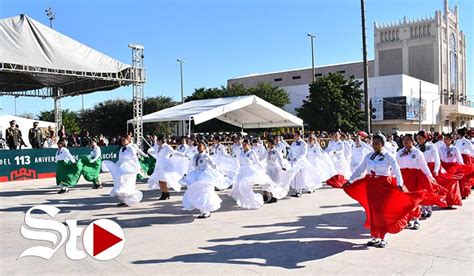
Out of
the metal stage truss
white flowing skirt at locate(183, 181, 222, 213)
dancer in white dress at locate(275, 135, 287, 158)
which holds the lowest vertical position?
white flowing skirt at locate(183, 181, 222, 213)

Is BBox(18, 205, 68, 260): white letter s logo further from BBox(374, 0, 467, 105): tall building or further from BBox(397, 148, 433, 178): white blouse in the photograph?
BBox(374, 0, 467, 105): tall building

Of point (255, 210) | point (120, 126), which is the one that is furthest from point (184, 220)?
point (120, 126)

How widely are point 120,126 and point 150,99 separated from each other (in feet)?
15.9

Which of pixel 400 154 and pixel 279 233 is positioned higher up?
pixel 400 154

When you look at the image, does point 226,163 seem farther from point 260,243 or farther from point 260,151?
point 260,243

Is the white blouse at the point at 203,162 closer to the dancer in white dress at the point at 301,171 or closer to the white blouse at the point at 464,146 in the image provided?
the dancer in white dress at the point at 301,171

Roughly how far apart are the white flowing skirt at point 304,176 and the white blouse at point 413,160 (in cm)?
404

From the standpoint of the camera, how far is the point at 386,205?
620cm

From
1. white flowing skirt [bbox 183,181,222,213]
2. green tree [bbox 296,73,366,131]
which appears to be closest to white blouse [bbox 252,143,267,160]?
white flowing skirt [bbox 183,181,222,213]

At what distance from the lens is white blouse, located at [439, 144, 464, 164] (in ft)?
31.8

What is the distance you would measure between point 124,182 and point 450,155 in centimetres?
740

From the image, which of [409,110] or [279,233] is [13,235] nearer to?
[279,233]

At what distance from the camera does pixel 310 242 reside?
6684 millimetres
